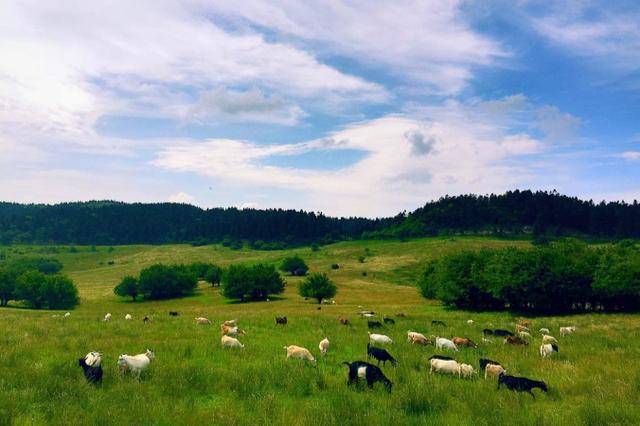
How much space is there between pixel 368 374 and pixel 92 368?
27.5 ft

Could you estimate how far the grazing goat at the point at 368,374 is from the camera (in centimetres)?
1342

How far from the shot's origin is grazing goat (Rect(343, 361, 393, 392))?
13422 millimetres

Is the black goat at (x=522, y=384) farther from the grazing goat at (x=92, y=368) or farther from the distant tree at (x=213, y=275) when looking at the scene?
the distant tree at (x=213, y=275)

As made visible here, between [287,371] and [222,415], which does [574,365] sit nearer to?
[287,371]

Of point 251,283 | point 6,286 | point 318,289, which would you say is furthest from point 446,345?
point 6,286

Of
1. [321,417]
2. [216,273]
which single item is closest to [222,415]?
[321,417]

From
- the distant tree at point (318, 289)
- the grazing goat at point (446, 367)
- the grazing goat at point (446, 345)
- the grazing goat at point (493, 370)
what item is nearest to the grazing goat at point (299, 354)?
the grazing goat at point (446, 367)

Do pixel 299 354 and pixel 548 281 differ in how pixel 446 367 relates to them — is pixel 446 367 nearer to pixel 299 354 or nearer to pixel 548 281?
pixel 299 354

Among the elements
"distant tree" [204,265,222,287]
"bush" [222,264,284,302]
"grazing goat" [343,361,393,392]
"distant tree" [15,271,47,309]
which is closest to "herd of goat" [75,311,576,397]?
"grazing goat" [343,361,393,392]

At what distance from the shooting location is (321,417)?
10.1m

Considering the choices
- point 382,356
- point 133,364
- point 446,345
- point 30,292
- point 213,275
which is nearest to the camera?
point 133,364

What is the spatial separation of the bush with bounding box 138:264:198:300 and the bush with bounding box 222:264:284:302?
79.2 feet

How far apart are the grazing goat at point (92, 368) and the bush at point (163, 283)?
353 ft

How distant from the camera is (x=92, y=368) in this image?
42.5ft
